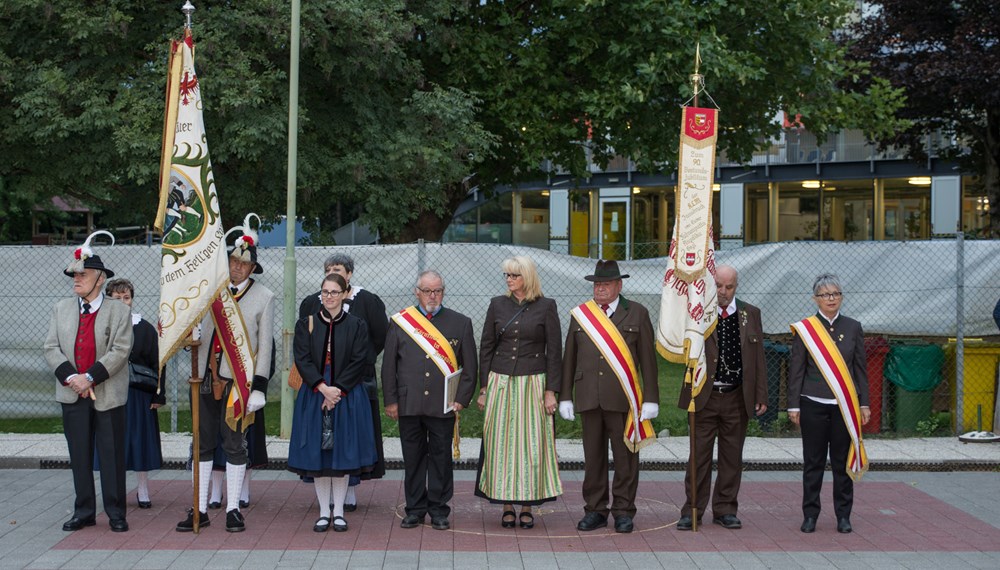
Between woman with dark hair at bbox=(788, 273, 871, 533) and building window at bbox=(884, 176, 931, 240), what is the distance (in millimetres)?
28323

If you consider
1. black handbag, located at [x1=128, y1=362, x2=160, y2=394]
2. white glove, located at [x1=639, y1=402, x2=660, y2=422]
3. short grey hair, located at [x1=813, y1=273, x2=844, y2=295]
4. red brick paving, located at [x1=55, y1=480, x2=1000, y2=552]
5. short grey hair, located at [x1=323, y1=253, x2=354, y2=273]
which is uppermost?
short grey hair, located at [x1=323, y1=253, x2=354, y2=273]

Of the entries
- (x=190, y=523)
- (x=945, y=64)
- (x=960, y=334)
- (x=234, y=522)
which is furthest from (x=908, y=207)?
(x=190, y=523)

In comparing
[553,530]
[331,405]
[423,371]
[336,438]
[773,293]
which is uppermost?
[773,293]

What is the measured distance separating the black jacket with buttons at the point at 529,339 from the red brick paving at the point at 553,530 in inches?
44.1

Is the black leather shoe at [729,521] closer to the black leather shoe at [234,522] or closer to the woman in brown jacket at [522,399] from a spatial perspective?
the woman in brown jacket at [522,399]

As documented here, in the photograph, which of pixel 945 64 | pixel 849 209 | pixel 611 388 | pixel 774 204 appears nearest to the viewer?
pixel 611 388

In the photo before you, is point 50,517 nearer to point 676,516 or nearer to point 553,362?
point 553,362

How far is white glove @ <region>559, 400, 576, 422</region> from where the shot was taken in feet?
27.4

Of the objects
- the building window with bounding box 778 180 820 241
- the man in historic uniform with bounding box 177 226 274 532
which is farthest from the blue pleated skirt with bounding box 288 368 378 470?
the building window with bounding box 778 180 820 241

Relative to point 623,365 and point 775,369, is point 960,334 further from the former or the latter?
point 623,365

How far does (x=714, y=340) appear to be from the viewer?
861 cm

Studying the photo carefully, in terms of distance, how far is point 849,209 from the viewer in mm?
36438

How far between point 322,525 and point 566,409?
1.86 metres

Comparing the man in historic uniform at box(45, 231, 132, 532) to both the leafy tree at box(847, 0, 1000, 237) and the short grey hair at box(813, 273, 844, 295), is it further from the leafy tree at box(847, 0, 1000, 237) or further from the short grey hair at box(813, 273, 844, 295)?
the leafy tree at box(847, 0, 1000, 237)
